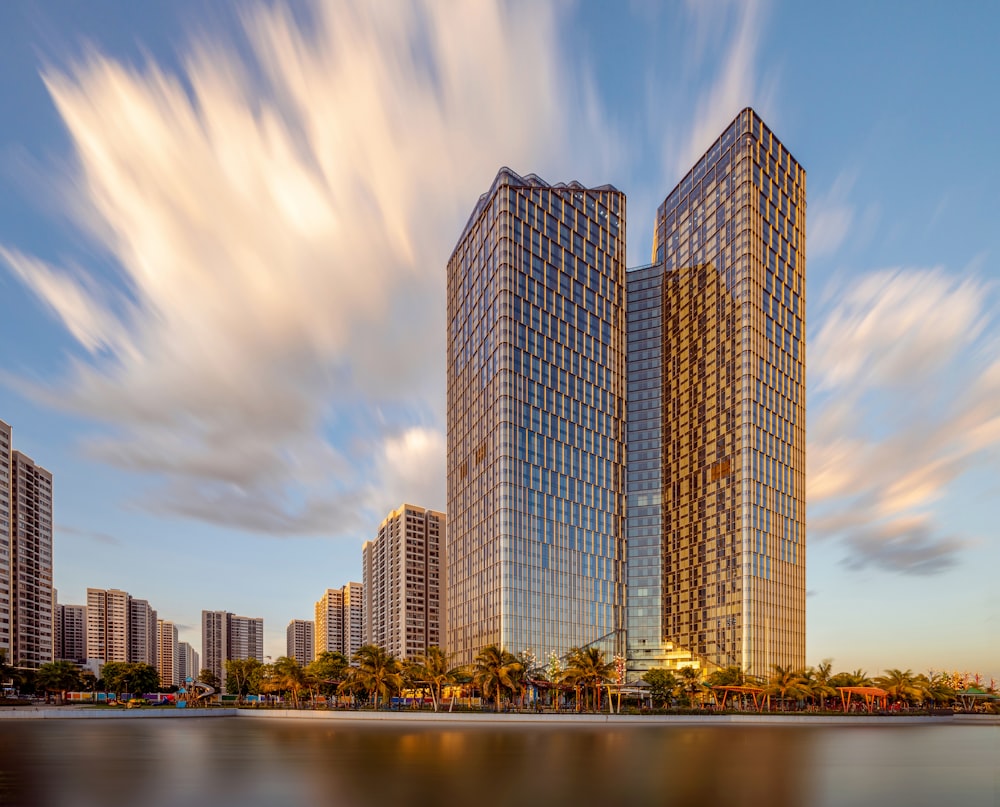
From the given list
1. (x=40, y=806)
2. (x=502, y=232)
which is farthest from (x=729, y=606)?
(x=40, y=806)

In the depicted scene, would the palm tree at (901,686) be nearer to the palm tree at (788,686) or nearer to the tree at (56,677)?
the palm tree at (788,686)

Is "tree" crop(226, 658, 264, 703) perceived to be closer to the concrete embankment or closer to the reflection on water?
the concrete embankment

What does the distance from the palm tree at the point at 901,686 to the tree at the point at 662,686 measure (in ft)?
137

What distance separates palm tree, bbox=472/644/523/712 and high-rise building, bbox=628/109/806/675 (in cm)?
7694

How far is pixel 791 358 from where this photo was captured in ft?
614

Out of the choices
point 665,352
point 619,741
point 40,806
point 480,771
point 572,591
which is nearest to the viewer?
point 40,806

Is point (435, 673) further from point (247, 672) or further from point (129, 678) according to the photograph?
point (129, 678)

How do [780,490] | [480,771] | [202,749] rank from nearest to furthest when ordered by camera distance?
[480,771], [202,749], [780,490]

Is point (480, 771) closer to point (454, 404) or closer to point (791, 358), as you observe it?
point (454, 404)

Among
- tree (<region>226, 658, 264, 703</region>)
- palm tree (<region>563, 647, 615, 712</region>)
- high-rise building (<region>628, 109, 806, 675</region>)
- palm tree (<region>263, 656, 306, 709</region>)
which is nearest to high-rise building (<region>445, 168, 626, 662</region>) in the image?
high-rise building (<region>628, 109, 806, 675</region>)

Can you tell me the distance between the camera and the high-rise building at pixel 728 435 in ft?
545

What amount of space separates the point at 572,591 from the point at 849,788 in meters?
127

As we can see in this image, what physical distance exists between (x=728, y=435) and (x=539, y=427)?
154ft

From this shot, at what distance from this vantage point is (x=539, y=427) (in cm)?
16288
